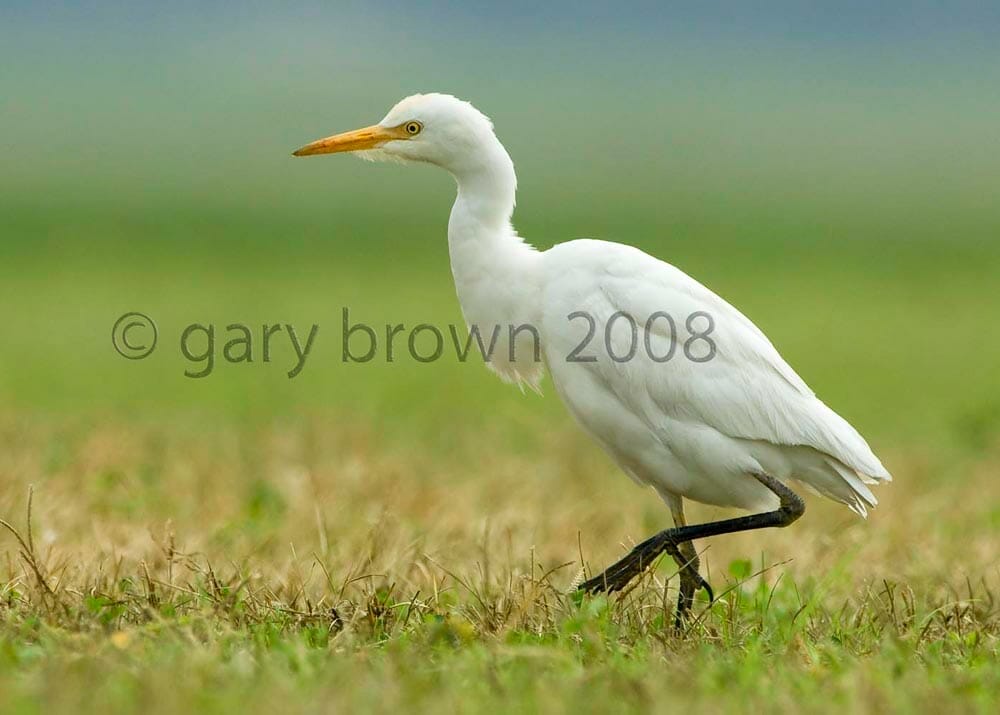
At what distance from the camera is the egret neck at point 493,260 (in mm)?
6297

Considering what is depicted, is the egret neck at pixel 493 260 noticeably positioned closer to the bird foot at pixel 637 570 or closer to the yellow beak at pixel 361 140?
the yellow beak at pixel 361 140

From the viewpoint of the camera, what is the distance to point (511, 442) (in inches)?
463

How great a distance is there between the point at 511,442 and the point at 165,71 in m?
85.9

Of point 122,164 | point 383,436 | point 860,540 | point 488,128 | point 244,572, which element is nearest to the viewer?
point 244,572

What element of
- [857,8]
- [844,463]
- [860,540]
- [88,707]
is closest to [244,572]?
[88,707]

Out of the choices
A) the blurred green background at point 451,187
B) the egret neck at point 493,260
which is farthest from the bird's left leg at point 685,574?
the blurred green background at point 451,187

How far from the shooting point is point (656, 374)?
6.00m

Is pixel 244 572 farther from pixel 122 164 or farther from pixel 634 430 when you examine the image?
pixel 122 164

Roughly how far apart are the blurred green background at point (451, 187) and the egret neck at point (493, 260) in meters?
5.87

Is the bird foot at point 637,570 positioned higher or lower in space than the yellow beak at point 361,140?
lower

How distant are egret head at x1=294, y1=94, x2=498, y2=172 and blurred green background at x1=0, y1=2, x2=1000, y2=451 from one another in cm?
589

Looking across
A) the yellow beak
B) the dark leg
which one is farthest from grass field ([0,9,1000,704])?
the yellow beak

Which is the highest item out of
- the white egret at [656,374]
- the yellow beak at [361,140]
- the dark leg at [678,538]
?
the yellow beak at [361,140]

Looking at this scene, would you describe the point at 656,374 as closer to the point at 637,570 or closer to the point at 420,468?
the point at 637,570
